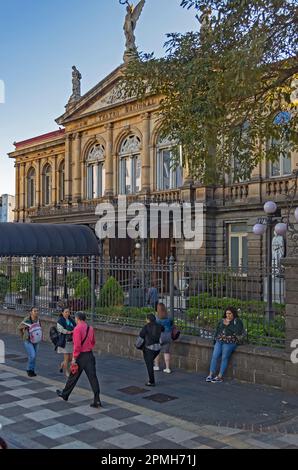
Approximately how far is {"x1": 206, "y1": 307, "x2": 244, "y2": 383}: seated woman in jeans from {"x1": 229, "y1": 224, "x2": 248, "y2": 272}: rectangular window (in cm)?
1552

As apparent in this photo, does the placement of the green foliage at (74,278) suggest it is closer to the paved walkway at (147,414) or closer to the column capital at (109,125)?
the paved walkway at (147,414)

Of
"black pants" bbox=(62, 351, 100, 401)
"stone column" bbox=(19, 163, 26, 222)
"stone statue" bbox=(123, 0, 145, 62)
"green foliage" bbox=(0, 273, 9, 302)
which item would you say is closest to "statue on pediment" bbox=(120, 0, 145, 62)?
"stone statue" bbox=(123, 0, 145, 62)

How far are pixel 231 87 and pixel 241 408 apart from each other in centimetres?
561

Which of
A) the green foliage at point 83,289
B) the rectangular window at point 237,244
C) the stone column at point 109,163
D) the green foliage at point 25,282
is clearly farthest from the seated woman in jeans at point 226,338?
the stone column at point 109,163

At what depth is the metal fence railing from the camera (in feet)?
34.6

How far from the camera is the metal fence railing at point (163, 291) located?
34.6 feet

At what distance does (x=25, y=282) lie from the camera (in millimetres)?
17281

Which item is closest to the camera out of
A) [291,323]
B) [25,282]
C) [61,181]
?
[291,323]

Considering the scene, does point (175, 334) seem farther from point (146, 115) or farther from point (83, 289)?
point (146, 115)

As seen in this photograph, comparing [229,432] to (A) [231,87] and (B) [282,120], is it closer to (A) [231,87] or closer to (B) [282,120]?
(A) [231,87]

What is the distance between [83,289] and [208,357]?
17.7ft

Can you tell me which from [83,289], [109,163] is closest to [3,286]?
[83,289]

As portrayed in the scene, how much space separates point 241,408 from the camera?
8.45 metres

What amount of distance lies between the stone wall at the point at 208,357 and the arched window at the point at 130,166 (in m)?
19.7
